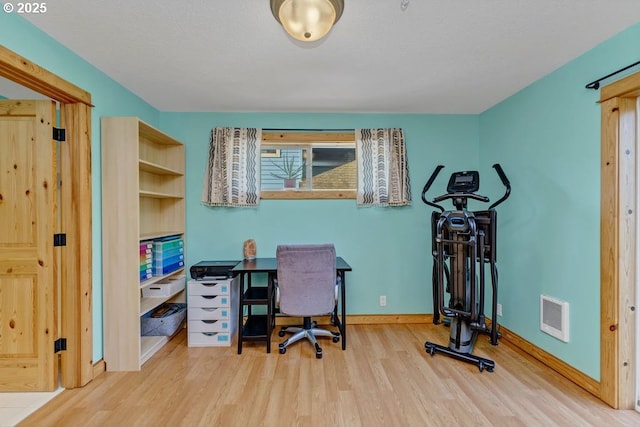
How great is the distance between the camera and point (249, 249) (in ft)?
10.1

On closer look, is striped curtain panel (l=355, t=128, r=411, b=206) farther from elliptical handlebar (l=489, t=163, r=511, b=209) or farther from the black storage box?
the black storage box

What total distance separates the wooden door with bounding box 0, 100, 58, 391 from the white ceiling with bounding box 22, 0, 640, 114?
698 millimetres

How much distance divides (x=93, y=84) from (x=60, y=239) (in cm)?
119

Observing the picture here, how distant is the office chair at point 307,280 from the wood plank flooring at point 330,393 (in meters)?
0.41

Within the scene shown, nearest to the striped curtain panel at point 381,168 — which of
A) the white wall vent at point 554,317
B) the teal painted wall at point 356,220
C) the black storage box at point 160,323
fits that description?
the teal painted wall at point 356,220

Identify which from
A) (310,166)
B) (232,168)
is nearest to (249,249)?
(232,168)

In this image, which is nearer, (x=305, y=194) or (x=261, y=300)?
(x=261, y=300)

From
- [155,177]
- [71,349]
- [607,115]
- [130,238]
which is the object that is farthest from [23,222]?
[607,115]

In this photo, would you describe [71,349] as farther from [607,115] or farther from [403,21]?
[607,115]

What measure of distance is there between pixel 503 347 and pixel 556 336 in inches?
21.8

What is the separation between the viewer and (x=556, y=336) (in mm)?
2211

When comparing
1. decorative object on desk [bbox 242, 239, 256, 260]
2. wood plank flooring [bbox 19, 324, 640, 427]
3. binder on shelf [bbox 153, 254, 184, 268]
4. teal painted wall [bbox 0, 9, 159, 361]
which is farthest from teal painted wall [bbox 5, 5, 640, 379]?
wood plank flooring [bbox 19, 324, 640, 427]

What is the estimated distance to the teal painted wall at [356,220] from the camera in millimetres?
3170

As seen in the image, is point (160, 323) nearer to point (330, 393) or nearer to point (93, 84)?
point (330, 393)
